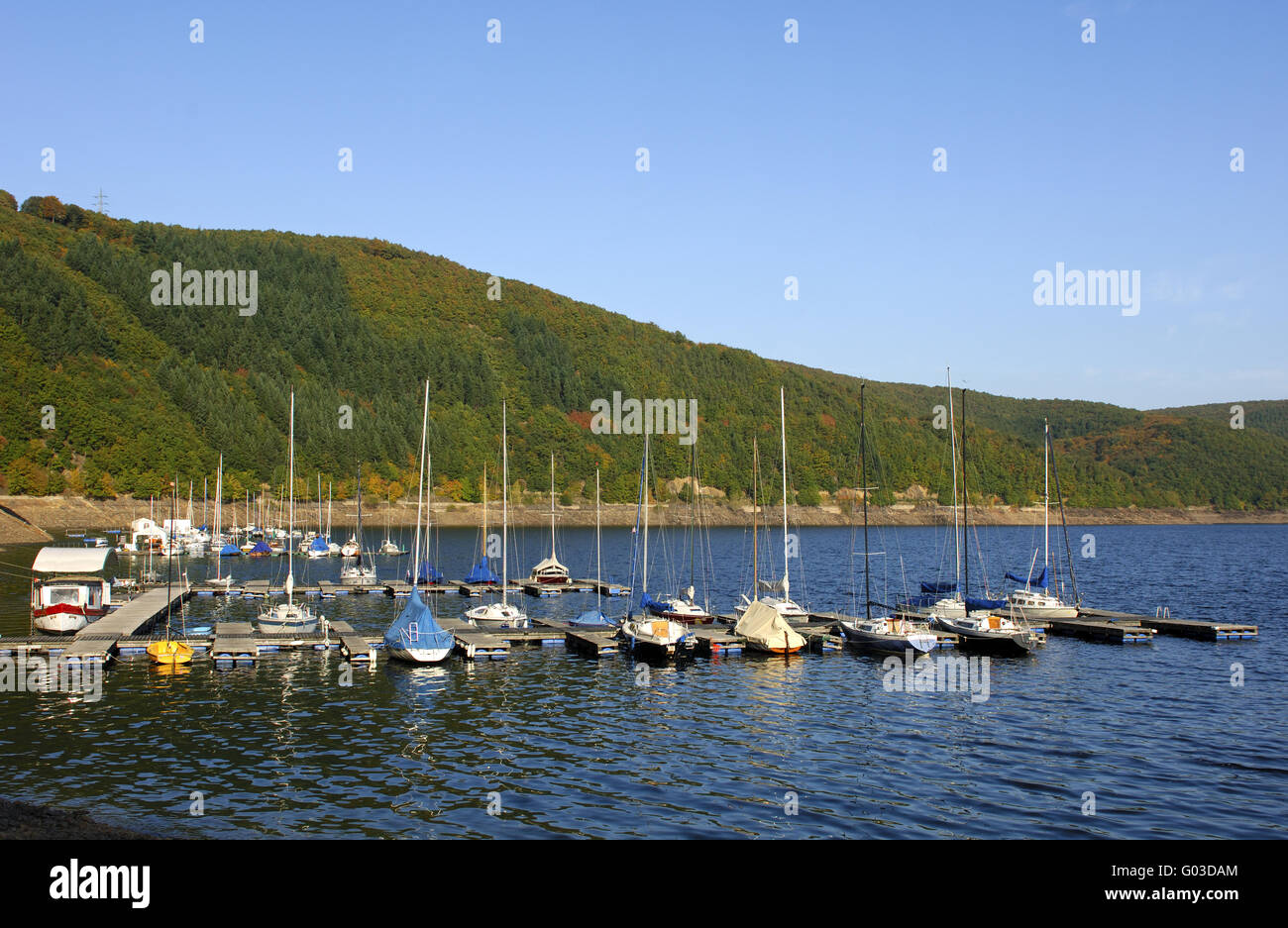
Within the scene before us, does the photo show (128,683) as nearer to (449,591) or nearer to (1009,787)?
(1009,787)

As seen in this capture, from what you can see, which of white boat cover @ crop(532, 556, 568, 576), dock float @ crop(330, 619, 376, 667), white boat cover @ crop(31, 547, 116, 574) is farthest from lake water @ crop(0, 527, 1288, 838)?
white boat cover @ crop(532, 556, 568, 576)

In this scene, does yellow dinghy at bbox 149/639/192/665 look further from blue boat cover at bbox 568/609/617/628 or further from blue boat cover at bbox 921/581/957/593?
blue boat cover at bbox 921/581/957/593

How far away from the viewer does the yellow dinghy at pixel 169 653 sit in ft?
138

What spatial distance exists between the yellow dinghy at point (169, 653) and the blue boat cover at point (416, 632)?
28.3 ft

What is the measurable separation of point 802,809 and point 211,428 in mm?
182246

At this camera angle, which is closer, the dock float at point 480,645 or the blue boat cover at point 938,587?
the dock float at point 480,645

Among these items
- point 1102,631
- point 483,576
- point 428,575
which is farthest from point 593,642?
point 428,575

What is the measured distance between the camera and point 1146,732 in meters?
33.9

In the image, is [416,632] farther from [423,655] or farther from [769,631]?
[769,631]

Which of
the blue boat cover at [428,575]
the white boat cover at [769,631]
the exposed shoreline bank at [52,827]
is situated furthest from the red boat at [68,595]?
the white boat cover at [769,631]

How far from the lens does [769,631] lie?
49406 millimetres

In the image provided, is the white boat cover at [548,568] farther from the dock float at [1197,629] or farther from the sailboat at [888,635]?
the dock float at [1197,629]

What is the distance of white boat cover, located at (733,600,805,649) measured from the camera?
1937 inches
